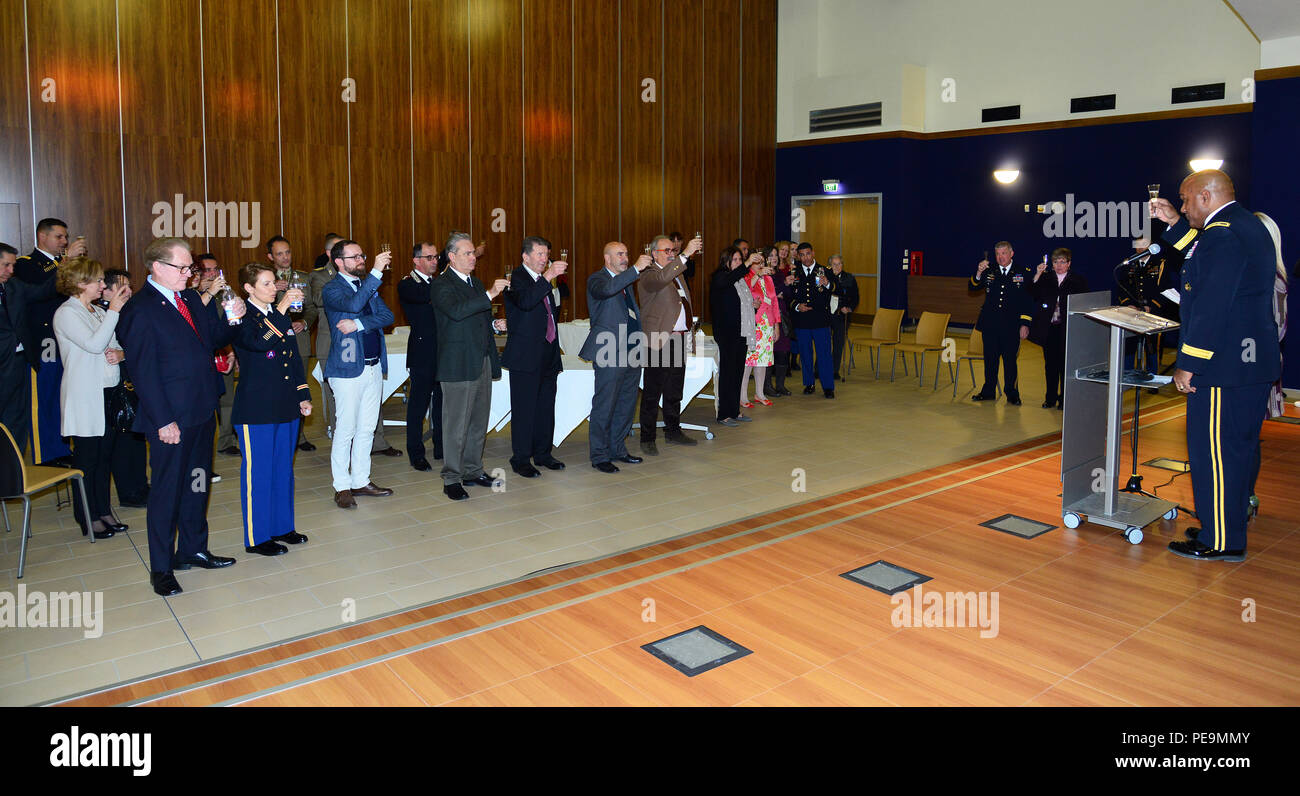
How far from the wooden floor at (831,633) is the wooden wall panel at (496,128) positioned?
9.07 meters

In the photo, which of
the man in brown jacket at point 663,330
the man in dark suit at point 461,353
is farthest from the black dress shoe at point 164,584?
the man in brown jacket at point 663,330

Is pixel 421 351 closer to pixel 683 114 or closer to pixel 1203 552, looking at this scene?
pixel 1203 552

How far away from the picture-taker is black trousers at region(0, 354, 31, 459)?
5.68 meters

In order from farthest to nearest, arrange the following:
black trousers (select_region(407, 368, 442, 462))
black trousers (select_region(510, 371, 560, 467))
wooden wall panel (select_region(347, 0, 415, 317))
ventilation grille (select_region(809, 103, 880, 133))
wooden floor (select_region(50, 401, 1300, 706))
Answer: ventilation grille (select_region(809, 103, 880, 133)) < wooden wall panel (select_region(347, 0, 415, 317)) < black trousers (select_region(407, 368, 442, 462)) < black trousers (select_region(510, 371, 560, 467)) < wooden floor (select_region(50, 401, 1300, 706))

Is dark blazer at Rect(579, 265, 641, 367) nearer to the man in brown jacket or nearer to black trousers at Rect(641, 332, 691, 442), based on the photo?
the man in brown jacket

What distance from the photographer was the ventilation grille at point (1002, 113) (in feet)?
48.1

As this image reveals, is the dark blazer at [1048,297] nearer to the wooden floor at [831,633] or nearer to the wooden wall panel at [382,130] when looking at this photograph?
the wooden floor at [831,633]

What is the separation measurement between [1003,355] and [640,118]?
7.82m

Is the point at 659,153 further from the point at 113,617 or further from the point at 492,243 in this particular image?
the point at 113,617

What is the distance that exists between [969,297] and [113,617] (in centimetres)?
1417

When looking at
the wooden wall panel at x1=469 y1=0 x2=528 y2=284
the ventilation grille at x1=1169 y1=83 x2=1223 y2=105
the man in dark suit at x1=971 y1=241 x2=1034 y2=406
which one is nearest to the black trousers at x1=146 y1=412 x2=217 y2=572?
the man in dark suit at x1=971 y1=241 x2=1034 y2=406

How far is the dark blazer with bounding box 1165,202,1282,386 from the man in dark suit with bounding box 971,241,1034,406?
496 centimetres

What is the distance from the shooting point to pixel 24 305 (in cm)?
577
